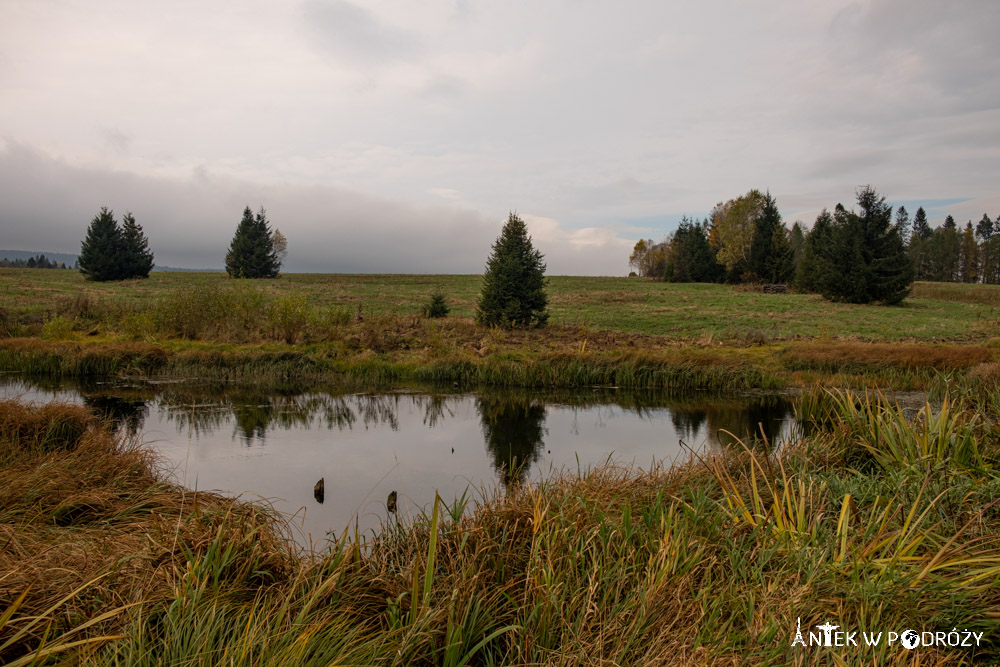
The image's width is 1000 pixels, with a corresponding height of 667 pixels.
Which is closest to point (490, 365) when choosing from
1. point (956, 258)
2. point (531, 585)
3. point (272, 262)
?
point (531, 585)

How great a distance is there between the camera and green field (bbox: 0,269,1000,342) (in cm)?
2277

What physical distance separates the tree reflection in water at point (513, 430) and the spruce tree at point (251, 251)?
167 feet

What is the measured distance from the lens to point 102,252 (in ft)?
158

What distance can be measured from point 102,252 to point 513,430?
167 feet

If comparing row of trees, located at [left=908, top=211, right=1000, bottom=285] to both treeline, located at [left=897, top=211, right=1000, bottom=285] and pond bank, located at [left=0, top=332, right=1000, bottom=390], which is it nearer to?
treeline, located at [left=897, top=211, right=1000, bottom=285]

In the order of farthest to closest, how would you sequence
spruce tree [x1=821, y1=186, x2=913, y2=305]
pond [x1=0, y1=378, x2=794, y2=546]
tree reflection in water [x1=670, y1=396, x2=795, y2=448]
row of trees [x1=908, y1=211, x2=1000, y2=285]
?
row of trees [x1=908, y1=211, x2=1000, y2=285]
spruce tree [x1=821, y1=186, x2=913, y2=305]
tree reflection in water [x1=670, y1=396, x2=795, y2=448]
pond [x1=0, y1=378, x2=794, y2=546]

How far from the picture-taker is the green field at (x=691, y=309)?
22.8 meters

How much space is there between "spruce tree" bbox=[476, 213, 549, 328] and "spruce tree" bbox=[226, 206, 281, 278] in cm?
4289

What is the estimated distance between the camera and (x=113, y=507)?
5426 millimetres

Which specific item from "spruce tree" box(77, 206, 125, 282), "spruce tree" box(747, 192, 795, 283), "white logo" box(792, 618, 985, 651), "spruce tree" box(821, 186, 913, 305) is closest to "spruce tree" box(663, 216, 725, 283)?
"spruce tree" box(747, 192, 795, 283)

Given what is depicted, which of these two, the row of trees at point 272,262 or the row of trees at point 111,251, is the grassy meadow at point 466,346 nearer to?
the row of trees at point 272,262

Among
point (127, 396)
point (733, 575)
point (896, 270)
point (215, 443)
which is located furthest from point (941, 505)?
point (896, 270)

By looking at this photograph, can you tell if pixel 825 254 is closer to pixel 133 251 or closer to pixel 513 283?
pixel 513 283

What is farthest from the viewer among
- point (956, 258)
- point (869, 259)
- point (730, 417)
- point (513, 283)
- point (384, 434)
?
point (956, 258)
